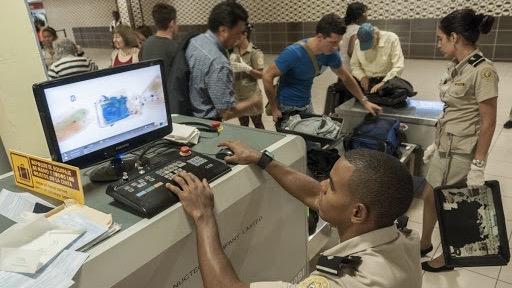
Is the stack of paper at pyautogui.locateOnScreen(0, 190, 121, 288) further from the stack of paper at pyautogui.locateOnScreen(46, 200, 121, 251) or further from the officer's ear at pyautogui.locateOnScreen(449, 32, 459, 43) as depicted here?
the officer's ear at pyautogui.locateOnScreen(449, 32, 459, 43)

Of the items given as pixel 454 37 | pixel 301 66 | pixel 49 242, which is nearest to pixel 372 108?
pixel 301 66

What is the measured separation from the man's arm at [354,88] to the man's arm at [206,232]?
2.17 m

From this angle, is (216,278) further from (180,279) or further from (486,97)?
(486,97)

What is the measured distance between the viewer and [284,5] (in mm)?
8156

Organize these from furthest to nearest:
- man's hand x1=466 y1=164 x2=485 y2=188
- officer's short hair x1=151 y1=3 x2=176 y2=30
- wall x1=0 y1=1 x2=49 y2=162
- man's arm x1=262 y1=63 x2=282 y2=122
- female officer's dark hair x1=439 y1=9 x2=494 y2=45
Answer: officer's short hair x1=151 y1=3 x2=176 y2=30 → man's arm x1=262 y1=63 x2=282 y2=122 → man's hand x1=466 y1=164 x2=485 y2=188 → female officer's dark hair x1=439 y1=9 x2=494 y2=45 → wall x1=0 y1=1 x2=49 y2=162

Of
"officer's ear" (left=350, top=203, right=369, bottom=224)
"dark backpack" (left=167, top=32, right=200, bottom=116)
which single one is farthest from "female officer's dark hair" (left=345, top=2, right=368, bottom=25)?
"officer's ear" (left=350, top=203, right=369, bottom=224)

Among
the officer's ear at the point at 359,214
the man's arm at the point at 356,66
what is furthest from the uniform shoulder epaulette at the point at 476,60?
the man's arm at the point at 356,66

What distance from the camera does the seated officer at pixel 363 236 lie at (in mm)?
1009

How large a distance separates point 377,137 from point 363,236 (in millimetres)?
1950

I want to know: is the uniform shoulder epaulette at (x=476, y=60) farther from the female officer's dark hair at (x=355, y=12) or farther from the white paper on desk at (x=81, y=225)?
the female officer's dark hair at (x=355, y=12)

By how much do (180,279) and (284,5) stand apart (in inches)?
304

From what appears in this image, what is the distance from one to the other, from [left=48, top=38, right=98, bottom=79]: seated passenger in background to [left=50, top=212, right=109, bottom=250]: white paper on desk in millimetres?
2452

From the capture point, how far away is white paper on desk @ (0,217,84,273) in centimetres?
92

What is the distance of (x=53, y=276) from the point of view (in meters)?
0.91
